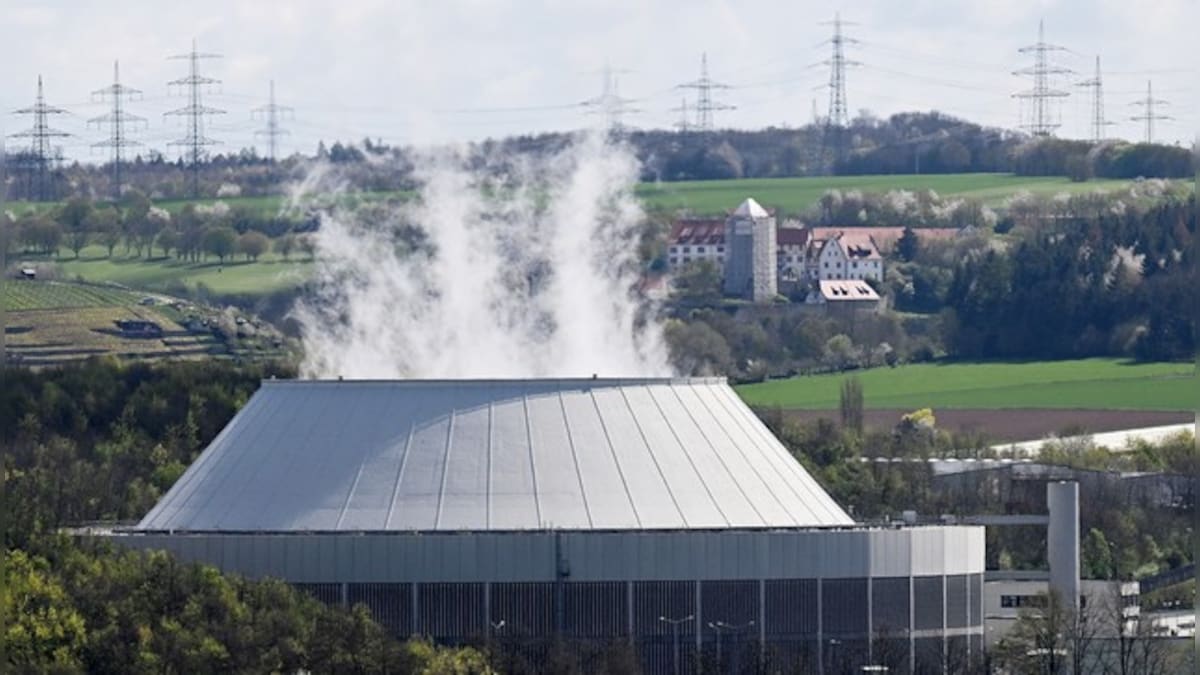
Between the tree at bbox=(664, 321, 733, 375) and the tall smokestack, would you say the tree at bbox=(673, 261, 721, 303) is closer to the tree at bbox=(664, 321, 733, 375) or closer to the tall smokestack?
the tree at bbox=(664, 321, 733, 375)

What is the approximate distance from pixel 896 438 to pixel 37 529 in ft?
209

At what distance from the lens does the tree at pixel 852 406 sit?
14650cm

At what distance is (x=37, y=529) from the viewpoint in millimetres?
83375

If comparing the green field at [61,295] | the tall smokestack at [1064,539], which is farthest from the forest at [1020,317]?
the tall smokestack at [1064,539]

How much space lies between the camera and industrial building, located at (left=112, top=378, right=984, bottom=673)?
81688mm

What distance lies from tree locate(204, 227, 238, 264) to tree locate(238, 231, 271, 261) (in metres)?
0.28

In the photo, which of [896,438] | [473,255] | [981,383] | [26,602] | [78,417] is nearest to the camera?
[26,602]

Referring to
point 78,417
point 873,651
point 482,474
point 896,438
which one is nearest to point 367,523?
point 482,474

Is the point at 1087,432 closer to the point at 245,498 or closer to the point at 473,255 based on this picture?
the point at 473,255

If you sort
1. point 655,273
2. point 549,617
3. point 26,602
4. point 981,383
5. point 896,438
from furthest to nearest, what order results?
point 655,273, point 981,383, point 896,438, point 549,617, point 26,602

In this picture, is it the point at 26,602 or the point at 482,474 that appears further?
the point at 482,474

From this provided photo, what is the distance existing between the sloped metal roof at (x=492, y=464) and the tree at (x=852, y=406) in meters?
55.1

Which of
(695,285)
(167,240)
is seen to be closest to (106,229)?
(167,240)

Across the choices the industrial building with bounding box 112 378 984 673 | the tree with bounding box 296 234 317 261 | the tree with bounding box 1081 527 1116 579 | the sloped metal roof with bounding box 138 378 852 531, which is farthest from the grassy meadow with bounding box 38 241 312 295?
the industrial building with bounding box 112 378 984 673
